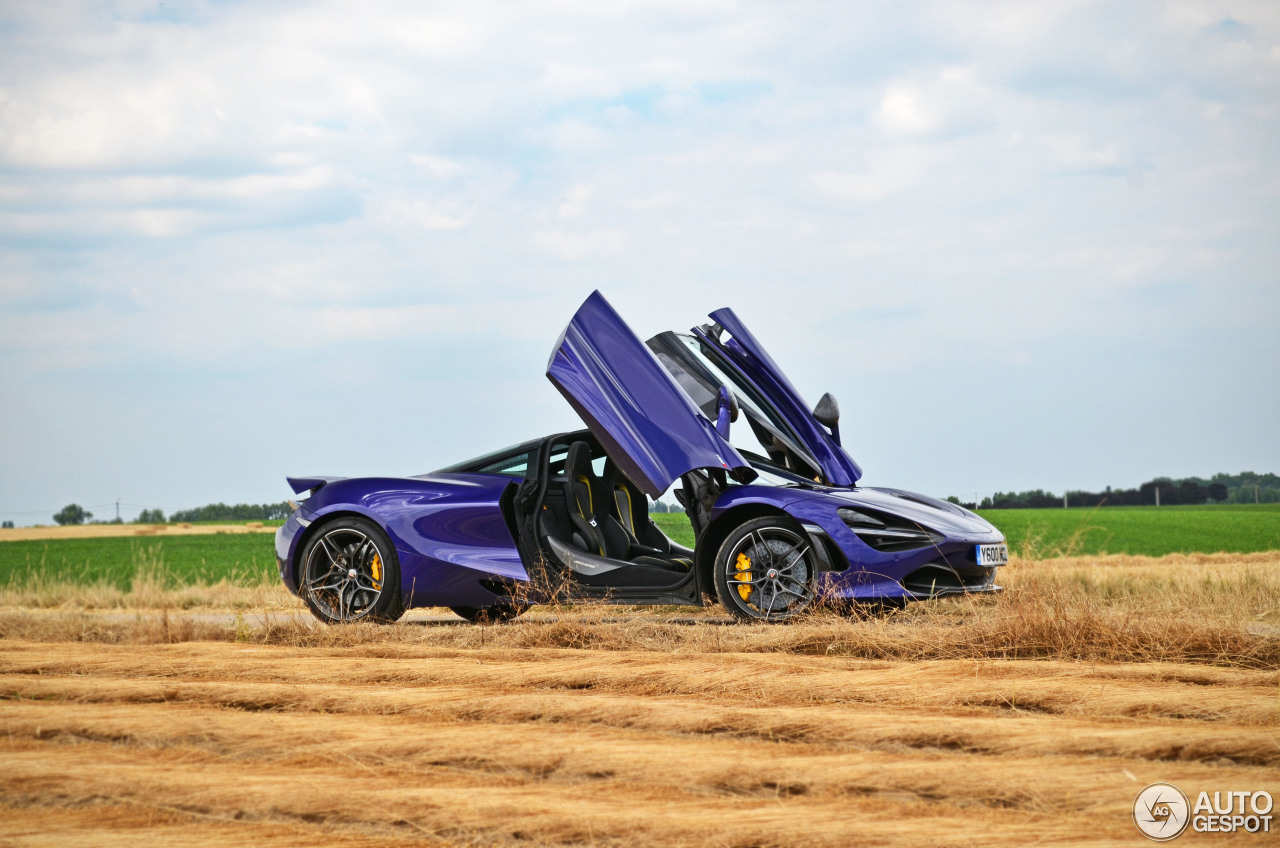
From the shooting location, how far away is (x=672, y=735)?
416cm

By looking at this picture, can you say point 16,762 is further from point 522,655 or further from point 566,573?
point 566,573

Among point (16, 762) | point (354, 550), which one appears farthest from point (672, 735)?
point (354, 550)

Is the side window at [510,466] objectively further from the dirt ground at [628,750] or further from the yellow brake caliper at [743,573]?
the dirt ground at [628,750]

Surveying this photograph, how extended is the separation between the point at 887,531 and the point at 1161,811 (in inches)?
165

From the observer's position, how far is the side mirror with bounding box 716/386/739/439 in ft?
25.1

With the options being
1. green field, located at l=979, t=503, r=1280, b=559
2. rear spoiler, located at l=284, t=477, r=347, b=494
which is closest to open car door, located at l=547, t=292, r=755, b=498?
rear spoiler, located at l=284, t=477, r=347, b=494

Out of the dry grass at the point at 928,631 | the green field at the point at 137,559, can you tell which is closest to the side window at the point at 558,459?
the dry grass at the point at 928,631

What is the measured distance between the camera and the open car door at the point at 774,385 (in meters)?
8.09

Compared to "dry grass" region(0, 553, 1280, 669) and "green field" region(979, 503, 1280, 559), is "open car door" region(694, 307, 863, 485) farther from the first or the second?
"green field" region(979, 503, 1280, 559)

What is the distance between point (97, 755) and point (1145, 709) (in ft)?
12.6

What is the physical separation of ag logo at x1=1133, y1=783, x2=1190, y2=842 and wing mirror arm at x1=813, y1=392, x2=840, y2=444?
16.6 feet

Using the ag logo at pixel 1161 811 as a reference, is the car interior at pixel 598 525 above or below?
above

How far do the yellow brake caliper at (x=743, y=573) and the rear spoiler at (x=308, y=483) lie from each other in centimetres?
308

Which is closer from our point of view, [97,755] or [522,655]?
[97,755]
